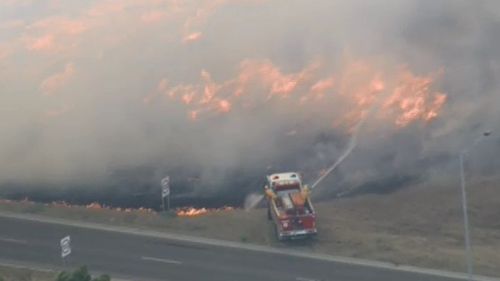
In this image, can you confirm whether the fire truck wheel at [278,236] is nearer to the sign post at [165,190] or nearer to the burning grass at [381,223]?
the burning grass at [381,223]

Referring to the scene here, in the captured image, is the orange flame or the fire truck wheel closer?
the fire truck wheel

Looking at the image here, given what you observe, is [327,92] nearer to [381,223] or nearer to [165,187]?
[381,223]

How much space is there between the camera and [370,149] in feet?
212

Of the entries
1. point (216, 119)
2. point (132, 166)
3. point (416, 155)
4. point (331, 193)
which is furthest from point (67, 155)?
point (416, 155)

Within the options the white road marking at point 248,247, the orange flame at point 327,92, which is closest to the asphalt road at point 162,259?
the white road marking at point 248,247

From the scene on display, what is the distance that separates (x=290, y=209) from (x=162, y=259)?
340 inches

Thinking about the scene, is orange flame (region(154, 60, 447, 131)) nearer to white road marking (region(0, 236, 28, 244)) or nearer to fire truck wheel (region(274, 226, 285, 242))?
fire truck wheel (region(274, 226, 285, 242))

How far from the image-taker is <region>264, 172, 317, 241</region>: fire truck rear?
172 ft

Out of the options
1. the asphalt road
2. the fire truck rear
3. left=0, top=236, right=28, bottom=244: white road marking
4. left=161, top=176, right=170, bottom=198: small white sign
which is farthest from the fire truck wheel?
left=0, top=236, right=28, bottom=244: white road marking

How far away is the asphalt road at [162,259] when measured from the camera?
162ft

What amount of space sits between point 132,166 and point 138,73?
14.8 m

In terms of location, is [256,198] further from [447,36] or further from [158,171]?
[447,36]

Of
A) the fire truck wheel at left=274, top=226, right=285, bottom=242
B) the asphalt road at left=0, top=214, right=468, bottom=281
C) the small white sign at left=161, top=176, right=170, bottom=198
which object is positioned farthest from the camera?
the small white sign at left=161, top=176, right=170, bottom=198

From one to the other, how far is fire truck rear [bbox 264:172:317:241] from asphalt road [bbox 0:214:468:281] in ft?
6.20
